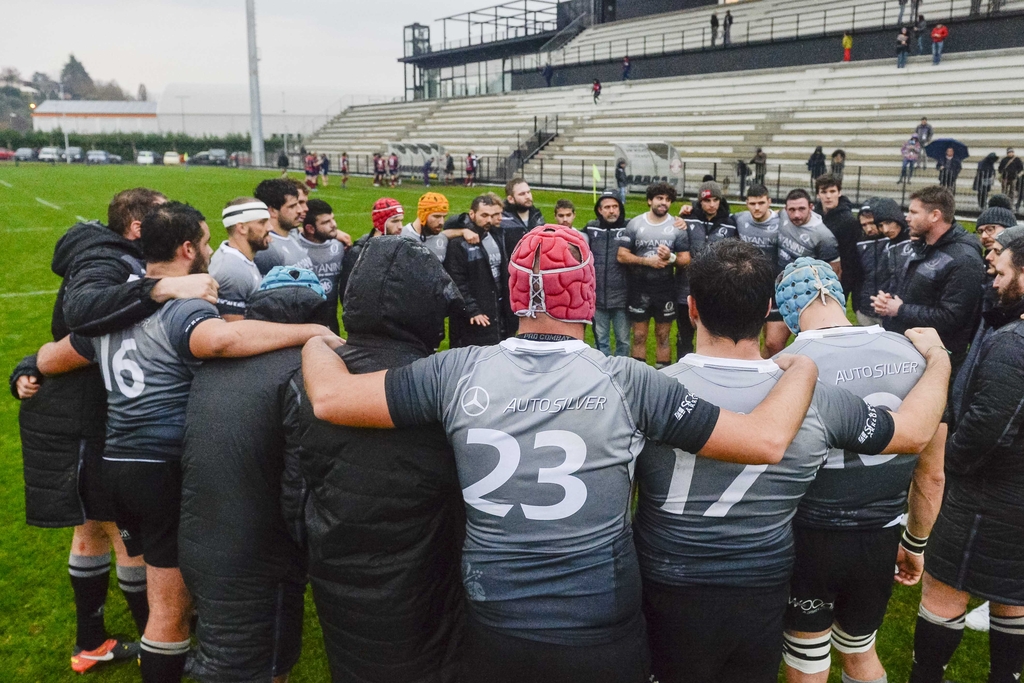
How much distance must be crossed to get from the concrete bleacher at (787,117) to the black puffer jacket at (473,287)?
19.5 metres

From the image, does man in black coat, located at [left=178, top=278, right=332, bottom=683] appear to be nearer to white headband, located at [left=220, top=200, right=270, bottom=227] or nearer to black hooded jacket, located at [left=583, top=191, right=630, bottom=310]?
white headband, located at [left=220, top=200, right=270, bottom=227]

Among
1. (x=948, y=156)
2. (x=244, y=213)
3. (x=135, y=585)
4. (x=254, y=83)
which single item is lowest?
(x=135, y=585)

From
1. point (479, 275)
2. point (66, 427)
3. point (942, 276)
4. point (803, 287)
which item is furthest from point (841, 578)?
point (479, 275)

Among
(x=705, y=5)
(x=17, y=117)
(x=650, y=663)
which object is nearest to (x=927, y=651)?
(x=650, y=663)

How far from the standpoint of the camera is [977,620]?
3973 mm

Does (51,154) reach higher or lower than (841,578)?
higher

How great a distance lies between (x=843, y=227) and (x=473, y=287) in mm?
3970

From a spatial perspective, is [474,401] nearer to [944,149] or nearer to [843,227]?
[843,227]

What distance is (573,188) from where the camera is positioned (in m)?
30.7

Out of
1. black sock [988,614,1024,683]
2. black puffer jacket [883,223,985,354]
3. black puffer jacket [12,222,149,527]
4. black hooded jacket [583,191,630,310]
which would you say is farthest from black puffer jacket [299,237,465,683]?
black hooded jacket [583,191,630,310]

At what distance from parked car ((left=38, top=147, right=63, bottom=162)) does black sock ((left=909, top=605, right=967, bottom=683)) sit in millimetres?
72757

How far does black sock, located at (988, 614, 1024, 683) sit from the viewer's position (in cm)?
304

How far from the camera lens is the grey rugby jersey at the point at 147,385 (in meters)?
2.84

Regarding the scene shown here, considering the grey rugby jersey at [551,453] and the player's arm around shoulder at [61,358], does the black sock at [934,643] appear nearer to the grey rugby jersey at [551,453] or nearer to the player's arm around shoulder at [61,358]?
the grey rugby jersey at [551,453]
